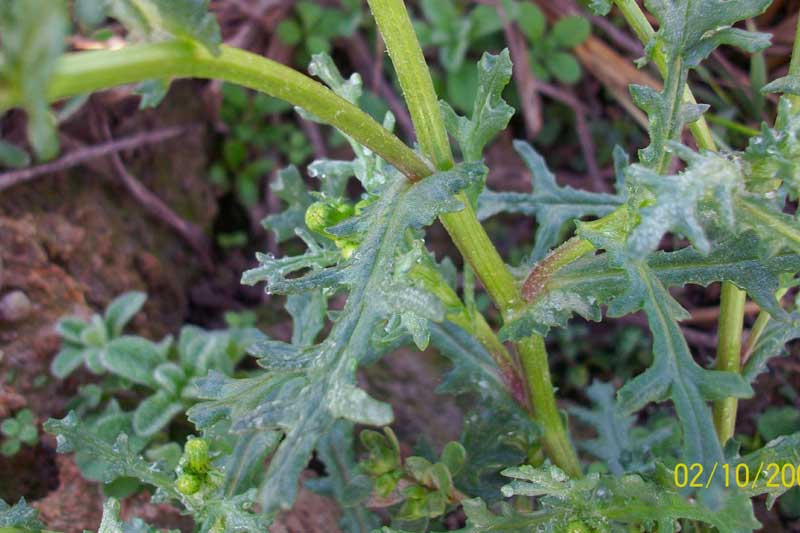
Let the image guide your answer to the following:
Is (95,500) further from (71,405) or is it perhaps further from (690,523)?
(690,523)

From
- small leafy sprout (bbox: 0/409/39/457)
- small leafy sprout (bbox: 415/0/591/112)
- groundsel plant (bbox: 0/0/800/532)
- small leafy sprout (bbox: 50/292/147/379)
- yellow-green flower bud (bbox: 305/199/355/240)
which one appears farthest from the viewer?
small leafy sprout (bbox: 415/0/591/112)

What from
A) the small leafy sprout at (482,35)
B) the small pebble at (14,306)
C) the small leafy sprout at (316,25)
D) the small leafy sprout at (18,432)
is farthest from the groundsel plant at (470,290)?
the small leafy sprout at (316,25)

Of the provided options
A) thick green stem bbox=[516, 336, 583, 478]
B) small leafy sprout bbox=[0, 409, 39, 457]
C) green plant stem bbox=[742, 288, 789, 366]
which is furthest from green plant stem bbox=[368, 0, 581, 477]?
small leafy sprout bbox=[0, 409, 39, 457]

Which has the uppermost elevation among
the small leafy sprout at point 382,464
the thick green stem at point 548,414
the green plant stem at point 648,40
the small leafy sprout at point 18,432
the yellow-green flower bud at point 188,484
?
the green plant stem at point 648,40

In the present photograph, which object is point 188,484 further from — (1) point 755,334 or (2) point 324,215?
(1) point 755,334

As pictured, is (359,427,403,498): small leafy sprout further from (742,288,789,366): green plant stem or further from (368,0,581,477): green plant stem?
(742,288,789,366): green plant stem

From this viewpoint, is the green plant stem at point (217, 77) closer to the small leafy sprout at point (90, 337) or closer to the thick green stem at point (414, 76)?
the thick green stem at point (414, 76)

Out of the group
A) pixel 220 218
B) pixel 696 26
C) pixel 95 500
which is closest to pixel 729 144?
pixel 696 26
